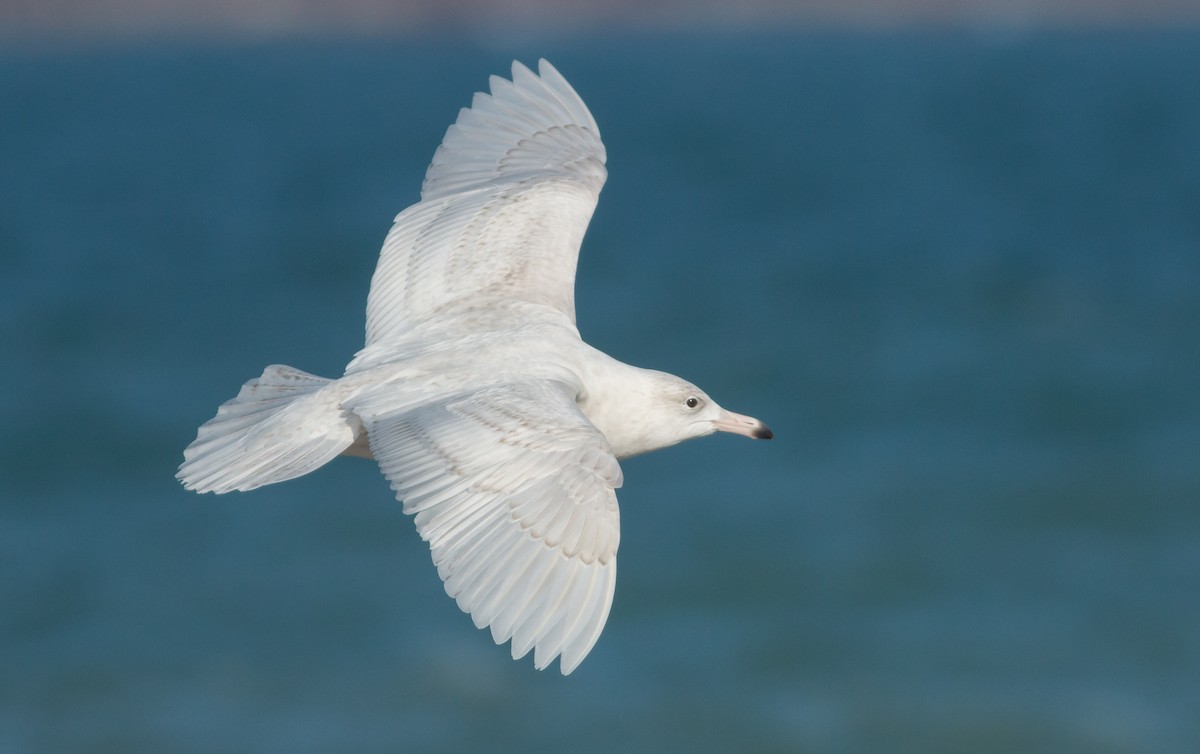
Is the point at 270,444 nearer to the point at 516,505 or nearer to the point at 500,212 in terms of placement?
the point at 516,505

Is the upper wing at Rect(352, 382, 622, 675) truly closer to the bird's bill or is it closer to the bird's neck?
the bird's neck

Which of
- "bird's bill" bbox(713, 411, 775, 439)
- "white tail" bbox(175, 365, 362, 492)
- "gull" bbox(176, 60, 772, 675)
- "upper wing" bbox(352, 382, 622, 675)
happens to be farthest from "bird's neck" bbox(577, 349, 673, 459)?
"white tail" bbox(175, 365, 362, 492)

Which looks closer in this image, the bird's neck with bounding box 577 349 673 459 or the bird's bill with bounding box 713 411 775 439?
the bird's neck with bounding box 577 349 673 459

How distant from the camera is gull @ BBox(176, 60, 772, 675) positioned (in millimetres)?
5695

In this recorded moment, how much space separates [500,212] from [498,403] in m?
2.06

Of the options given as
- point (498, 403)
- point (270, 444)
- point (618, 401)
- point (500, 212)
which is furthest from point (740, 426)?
point (270, 444)

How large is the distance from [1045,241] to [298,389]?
22.7 m

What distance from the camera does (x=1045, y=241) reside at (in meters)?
28.3

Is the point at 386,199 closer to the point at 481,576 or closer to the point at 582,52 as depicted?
the point at 481,576

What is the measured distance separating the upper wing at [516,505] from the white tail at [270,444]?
0.18m

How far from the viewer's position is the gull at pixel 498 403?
5.70 meters

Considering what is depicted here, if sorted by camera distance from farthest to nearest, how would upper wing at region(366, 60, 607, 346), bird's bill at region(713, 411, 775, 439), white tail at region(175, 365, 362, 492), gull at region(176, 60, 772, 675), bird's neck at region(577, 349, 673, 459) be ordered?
upper wing at region(366, 60, 607, 346)
bird's bill at region(713, 411, 775, 439)
bird's neck at region(577, 349, 673, 459)
white tail at region(175, 365, 362, 492)
gull at region(176, 60, 772, 675)

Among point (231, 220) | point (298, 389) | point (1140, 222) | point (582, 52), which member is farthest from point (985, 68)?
point (298, 389)

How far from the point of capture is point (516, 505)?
587 cm
